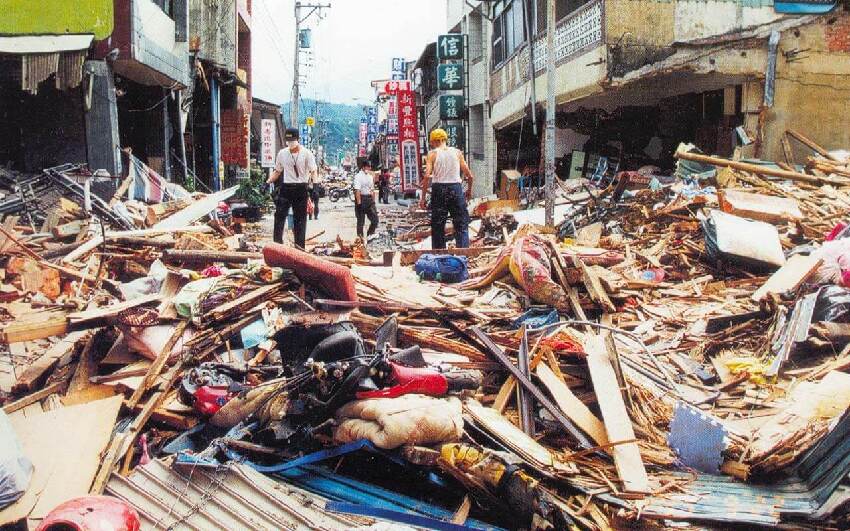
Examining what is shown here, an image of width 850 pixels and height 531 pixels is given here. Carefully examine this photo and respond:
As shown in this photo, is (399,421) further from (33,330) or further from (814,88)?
(814,88)

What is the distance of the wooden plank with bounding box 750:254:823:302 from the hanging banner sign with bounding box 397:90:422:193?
2547 centimetres

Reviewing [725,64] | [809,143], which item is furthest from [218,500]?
[809,143]

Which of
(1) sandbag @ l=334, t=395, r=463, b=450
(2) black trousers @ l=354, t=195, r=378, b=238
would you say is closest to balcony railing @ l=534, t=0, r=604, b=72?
(2) black trousers @ l=354, t=195, r=378, b=238

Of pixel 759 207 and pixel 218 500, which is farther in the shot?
pixel 759 207

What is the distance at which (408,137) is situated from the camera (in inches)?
1260

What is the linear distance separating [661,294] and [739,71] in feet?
25.2

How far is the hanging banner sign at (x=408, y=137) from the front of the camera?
31969 millimetres

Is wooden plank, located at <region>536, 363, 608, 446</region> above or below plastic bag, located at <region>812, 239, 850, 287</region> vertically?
below

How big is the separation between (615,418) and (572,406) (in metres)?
0.32

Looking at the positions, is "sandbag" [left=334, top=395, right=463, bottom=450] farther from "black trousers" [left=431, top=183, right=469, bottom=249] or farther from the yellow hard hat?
the yellow hard hat

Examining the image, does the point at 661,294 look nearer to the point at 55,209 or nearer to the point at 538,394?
the point at 538,394

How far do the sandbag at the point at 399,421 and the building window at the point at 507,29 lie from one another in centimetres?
1666

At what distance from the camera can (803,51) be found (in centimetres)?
1345

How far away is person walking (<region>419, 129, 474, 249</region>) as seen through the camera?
984 centimetres
